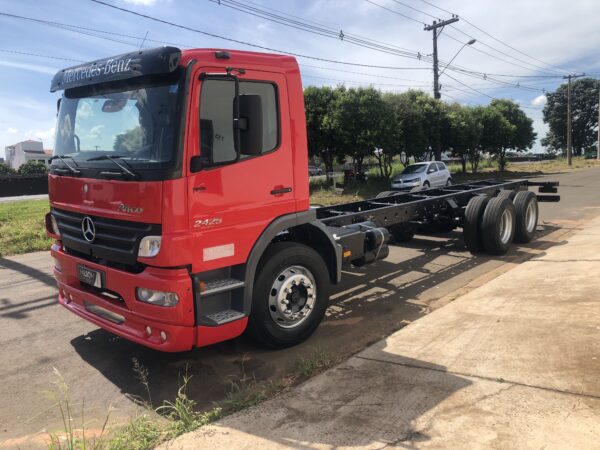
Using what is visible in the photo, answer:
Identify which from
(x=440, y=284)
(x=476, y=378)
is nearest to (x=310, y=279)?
(x=476, y=378)

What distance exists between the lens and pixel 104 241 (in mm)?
4047

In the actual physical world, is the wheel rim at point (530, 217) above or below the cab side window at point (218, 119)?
below

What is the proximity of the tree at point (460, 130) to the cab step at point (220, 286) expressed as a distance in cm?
2838

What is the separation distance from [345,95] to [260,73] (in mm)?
18877

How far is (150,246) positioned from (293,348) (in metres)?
1.81

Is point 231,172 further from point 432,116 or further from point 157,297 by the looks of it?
point 432,116

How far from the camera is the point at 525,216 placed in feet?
30.3

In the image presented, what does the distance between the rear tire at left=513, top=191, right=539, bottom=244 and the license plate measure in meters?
7.67

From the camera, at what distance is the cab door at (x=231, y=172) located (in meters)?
3.77

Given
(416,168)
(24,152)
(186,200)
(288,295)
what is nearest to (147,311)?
(186,200)

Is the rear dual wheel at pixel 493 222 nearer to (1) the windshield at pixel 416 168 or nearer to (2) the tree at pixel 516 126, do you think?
(1) the windshield at pixel 416 168

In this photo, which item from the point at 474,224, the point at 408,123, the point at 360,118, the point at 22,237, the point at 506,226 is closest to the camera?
the point at 474,224

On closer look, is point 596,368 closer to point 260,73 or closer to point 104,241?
point 260,73

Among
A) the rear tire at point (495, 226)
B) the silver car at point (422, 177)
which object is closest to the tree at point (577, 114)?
the silver car at point (422, 177)
